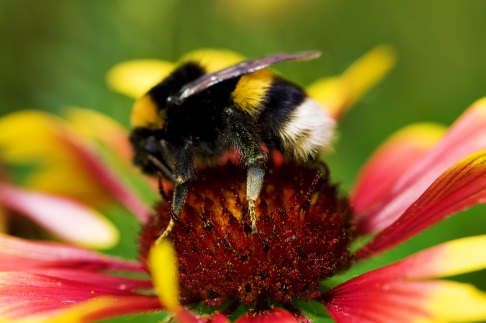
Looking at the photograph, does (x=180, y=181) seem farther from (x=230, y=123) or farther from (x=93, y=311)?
(x=93, y=311)

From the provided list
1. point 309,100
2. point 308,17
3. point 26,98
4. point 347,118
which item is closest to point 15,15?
point 26,98

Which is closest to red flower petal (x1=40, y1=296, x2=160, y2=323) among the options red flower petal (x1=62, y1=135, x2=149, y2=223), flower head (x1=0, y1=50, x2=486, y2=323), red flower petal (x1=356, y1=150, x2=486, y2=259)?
flower head (x1=0, y1=50, x2=486, y2=323)

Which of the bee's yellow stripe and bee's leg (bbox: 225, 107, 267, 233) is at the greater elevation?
the bee's yellow stripe

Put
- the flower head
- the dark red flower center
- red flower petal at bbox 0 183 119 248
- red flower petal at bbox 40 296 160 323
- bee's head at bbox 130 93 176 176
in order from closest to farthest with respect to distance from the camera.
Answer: red flower petal at bbox 40 296 160 323 < the flower head < the dark red flower center < bee's head at bbox 130 93 176 176 < red flower petal at bbox 0 183 119 248

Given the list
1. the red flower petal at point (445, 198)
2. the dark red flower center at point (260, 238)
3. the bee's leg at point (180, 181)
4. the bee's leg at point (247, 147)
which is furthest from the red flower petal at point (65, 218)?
the red flower petal at point (445, 198)

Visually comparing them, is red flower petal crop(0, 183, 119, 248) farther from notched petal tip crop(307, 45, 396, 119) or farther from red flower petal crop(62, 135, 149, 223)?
notched petal tip crop(307, 45, 396, 119)

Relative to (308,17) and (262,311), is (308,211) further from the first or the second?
(308,17)

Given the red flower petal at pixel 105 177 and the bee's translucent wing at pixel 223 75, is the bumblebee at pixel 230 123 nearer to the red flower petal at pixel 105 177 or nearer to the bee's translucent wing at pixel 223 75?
the bee's translucent wing at pixel 223 75
